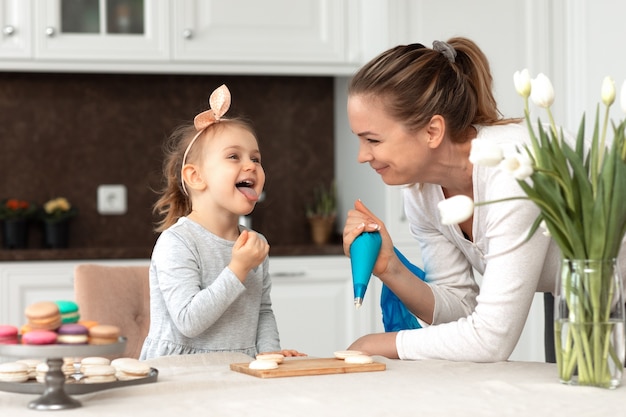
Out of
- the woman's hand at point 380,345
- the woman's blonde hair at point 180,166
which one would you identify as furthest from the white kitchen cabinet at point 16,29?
the woman's hand at point 380,345

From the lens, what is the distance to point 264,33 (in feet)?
12.0

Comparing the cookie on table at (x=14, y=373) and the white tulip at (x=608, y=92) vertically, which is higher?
the white tulip at (x=608, y=92)

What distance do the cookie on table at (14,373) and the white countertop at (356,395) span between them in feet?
0.08

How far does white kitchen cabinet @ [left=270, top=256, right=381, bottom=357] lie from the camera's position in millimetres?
3514

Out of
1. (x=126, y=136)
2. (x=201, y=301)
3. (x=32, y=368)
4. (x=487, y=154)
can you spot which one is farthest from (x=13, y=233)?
(x=487, y=154)

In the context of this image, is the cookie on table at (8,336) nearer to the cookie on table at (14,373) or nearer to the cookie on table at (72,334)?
the cookie on table at (72,334)

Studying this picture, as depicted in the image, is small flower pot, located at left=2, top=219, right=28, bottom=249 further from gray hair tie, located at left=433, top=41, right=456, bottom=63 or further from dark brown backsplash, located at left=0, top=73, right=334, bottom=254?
gray hair tie, located at left=433, top=41, right=456, bottom=63

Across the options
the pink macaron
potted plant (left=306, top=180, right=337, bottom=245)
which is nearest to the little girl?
the pink macaron

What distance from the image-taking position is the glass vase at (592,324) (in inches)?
51.8

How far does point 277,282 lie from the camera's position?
351cm

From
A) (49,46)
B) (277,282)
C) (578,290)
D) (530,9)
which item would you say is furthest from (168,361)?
(530,9)

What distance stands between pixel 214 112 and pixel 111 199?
198 centimetres

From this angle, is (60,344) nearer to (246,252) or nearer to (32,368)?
(32,368)

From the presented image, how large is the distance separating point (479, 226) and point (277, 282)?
1.71 meters
